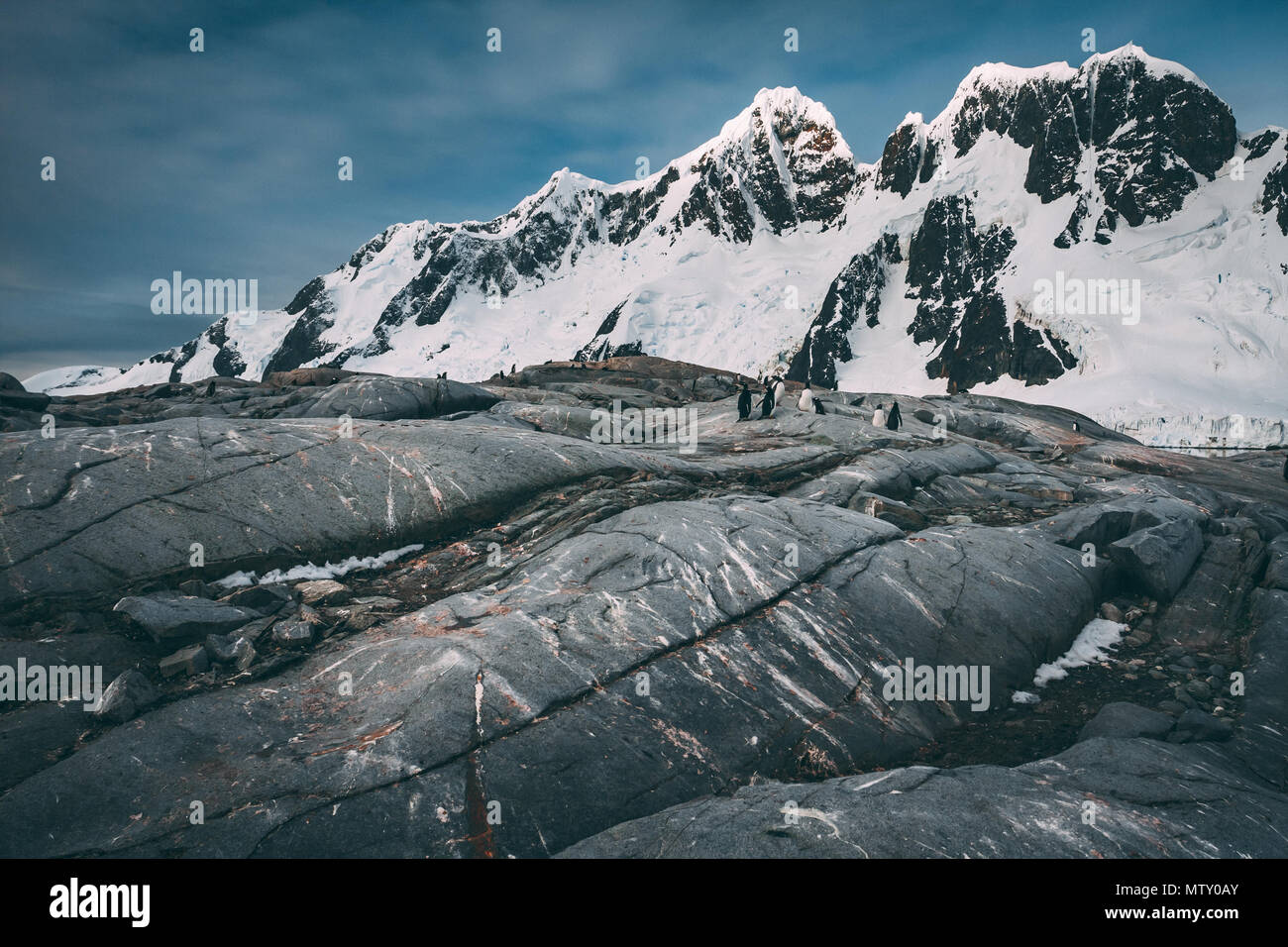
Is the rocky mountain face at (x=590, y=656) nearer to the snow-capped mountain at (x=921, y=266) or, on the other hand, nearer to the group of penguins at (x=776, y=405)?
the group of penguins at (x=776, y=405)

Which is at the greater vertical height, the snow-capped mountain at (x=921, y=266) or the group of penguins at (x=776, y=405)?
the snow-capped mountain at (x=921, y=266)

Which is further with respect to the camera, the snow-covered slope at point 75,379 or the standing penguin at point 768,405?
the snow-covered slope at point 75,379
